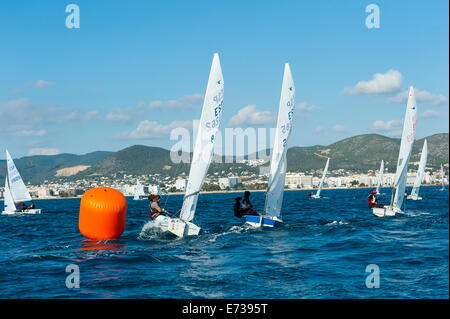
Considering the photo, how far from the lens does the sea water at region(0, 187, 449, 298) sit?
1311cm

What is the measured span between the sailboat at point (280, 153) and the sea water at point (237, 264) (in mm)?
2480

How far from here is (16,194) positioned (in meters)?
59.2

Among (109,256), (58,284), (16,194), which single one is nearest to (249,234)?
(109,256)

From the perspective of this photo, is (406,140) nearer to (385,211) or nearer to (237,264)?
(385,211)

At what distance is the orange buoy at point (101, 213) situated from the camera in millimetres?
18875

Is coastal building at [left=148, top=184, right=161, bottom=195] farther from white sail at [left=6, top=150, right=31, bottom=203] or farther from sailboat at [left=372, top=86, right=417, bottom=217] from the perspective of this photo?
sailboat at [left=372, top=86, right=417, bottom=217]

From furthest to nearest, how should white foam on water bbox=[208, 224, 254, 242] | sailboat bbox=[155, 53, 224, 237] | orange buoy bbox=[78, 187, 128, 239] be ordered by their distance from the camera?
1. sailboat bbox=[155, 53, 224, 237]
2. white foam on water bbox=[208, 224, 254, 242]
3. orange buoy bbox=[78, 187, 128, 239]

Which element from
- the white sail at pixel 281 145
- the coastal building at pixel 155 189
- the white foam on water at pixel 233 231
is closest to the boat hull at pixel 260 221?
the white foam on water at pixel 233 231

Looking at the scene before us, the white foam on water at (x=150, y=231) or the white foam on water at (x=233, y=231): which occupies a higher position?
the white foam on water at (x=150, y=231)

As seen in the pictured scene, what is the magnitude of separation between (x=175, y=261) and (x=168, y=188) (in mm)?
181770

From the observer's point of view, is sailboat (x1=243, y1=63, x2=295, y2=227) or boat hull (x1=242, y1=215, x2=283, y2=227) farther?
sailboat (x1=243, y1=63, x2=295, y2=227)

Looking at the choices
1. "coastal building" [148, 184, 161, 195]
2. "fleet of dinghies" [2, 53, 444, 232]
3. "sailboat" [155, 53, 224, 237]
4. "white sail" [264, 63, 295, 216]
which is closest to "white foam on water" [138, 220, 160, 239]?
"fleet of dinghies" [2, 53, 444, 232]

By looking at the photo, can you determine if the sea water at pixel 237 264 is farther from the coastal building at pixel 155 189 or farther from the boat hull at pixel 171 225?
the coastal building at pixel 155 189
